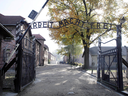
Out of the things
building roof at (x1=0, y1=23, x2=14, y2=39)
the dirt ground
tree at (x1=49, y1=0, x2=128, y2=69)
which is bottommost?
the dirt ground

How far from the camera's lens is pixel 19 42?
672cm

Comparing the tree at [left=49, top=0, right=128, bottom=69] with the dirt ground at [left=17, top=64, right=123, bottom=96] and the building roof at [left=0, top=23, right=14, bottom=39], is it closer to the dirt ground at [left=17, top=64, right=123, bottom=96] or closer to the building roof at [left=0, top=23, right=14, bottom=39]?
the dirt ground at [left=17, top=64, right=123, bottom=96]

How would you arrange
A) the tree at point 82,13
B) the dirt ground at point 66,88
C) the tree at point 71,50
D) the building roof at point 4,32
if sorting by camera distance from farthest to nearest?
1. the tree at point 71,50
2. the tree at point 82,13
3. the dirt ground at point 66,88
4. the building roof at point 4,32

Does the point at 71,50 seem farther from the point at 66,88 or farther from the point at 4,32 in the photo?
the point at 4,32

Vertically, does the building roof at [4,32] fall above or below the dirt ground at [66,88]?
above

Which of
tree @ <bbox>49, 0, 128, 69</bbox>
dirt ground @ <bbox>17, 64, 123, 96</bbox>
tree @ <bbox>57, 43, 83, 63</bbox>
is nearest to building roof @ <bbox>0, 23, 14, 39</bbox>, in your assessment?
dirt ground @ <bbox>17, 64, 123, 96</bbox>

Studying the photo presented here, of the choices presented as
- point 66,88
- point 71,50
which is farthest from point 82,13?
point 71,50

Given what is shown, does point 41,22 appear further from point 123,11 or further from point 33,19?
point 123,11

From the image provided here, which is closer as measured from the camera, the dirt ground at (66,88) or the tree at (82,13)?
the dirt ground at (66,88)

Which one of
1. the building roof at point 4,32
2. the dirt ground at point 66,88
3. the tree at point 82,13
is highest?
the tree at point 82,13

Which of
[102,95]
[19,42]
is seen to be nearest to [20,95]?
[19,42]

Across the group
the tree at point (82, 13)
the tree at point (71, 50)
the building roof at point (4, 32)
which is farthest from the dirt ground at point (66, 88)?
the tree at point (71, 50)

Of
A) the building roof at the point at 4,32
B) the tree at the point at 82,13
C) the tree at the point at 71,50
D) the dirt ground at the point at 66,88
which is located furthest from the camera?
the tree at the point at 71,50

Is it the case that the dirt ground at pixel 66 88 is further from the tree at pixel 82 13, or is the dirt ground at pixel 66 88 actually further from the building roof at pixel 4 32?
the tree at pixel 82 13
